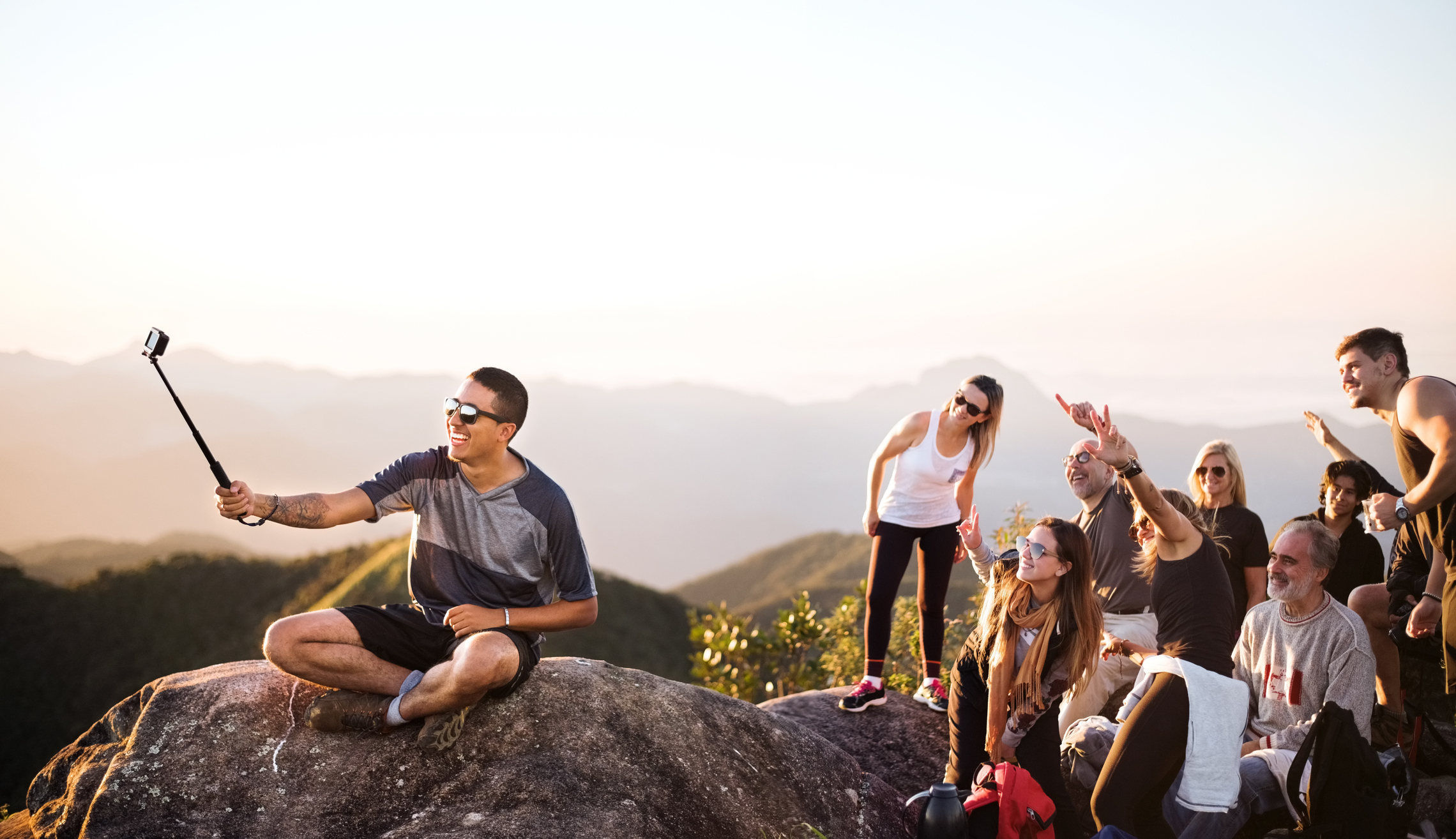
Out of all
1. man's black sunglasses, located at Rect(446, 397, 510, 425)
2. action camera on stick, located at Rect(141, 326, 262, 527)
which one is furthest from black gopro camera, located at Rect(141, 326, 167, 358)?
man's black sunglasses, located at Rect(446, 397, 510, 425)

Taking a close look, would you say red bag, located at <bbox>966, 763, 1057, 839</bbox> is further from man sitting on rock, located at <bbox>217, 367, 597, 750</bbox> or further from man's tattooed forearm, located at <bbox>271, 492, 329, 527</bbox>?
man's tattooed forearm, located at <bbox>271, 492, 329, 527</bbox>

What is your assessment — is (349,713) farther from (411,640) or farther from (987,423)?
(987,423)

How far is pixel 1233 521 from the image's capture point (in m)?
6.67

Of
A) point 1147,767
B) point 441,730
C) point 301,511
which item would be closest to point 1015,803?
point 1147,767

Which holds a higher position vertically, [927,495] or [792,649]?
[927,495]

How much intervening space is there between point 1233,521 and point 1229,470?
1.26ft

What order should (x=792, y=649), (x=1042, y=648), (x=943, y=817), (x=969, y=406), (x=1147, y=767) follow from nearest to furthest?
(x=943, y=817), (x=1147, y=767), (x=1042, y=648), (x=969, y=406), (x=792, y=649)

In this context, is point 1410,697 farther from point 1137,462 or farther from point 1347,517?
point 1137,462

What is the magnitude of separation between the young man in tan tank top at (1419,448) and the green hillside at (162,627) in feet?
57.2

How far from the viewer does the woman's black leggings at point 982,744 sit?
5.08 meters

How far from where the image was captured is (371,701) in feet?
15.3

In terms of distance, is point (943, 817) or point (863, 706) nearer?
point (943, 817)

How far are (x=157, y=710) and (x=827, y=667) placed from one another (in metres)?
8.09

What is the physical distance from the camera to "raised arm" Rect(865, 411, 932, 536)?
6.70 metres
